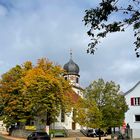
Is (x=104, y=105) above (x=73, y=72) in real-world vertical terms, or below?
below

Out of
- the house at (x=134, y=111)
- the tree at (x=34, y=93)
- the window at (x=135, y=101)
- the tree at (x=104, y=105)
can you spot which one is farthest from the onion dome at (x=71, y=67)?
the tree at (x=104, y=105)

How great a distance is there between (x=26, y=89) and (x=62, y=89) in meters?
5.86

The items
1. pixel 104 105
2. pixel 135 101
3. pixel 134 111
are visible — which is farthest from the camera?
pixel 135 101

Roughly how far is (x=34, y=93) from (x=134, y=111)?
52.7 feet

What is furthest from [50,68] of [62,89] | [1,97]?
[1,97]

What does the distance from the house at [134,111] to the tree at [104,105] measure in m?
18.5

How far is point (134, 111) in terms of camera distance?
66062 mm

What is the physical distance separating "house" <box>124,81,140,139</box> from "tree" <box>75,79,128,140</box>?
Result: 18524 mm

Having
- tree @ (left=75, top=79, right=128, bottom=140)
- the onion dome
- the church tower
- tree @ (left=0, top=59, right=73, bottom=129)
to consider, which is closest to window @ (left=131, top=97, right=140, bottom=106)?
tree @ (left=0, top=59, right=73, bottom=129)

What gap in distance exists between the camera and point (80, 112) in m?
48.9

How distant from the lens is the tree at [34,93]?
6681cm

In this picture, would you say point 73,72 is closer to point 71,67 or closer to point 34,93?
point 71,67

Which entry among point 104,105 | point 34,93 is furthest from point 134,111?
point 104,105

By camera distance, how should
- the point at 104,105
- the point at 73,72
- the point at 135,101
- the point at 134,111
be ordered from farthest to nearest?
the point at 73,72, the point at 135,101, the point at 134,111, the point at 104,105
